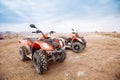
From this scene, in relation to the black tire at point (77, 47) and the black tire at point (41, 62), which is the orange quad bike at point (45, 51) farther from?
the black tire at point (77, 47)

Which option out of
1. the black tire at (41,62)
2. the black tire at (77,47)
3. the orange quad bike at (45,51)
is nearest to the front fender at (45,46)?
the orange quad bike at (45,51)

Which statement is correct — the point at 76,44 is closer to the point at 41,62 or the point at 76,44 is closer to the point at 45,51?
the point at 45,51

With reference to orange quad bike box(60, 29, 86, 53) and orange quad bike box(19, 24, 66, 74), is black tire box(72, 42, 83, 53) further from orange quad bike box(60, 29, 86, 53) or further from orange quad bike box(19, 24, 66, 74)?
orange quad bike box(19, 24, 66, 74)

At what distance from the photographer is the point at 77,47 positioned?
8102 millimetres

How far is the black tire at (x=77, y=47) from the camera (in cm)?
Result: 797

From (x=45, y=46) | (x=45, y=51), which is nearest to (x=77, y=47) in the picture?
(x=45, y=51)

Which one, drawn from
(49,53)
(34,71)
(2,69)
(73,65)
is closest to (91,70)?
(73,65)

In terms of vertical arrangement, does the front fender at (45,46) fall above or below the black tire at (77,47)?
above

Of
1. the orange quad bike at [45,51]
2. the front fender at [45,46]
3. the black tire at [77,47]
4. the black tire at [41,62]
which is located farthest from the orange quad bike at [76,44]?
the black tire at [41,62]

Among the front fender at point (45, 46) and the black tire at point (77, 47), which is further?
the black tire at point (77, 47)

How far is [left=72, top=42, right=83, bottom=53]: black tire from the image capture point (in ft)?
26.2

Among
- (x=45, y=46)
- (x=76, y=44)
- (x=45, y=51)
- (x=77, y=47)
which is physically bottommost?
(x=77, y=47)

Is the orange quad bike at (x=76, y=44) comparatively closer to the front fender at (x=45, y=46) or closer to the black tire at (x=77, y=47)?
the black tire at (x=77, y=47)

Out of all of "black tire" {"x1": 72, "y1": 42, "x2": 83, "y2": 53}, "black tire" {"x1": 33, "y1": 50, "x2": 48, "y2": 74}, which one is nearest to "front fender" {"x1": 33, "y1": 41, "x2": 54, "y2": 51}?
"black tire" {"x1": 33, "y1": 50, "x2": 48, "y2": 74}
